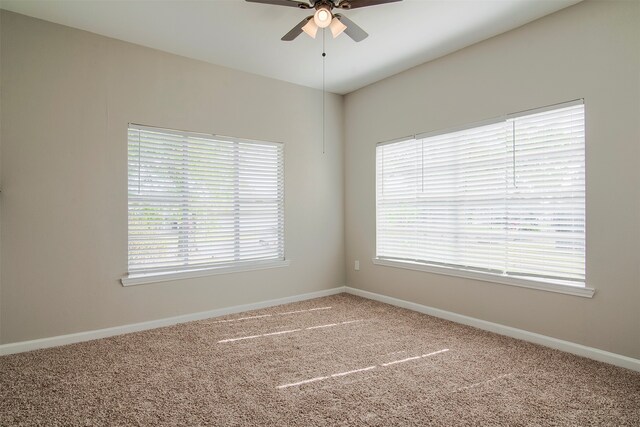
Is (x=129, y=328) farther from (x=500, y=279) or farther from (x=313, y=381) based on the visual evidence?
(x=500, y=279)

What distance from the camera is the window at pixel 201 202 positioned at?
3613 millimetres

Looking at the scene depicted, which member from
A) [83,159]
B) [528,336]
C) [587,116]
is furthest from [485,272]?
[83,159]

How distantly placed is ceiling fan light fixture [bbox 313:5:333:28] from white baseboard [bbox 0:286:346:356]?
3101 millimetres

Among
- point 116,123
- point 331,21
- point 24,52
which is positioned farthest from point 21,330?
point 331,21

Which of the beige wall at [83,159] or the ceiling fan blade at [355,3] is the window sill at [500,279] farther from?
the ceiling fan blade at [355,3]

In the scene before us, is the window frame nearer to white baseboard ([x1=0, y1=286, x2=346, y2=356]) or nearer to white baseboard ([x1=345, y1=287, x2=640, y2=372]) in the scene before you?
white baseboard ([x1=345, y1=287, x2=640, y2=372])

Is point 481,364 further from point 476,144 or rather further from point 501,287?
point 476,144

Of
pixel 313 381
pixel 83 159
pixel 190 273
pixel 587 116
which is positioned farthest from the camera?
pixel 190 273

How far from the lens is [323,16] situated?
8.36 ft

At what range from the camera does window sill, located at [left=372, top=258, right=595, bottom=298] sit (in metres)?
2.89

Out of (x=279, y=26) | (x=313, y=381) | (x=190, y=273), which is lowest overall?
(x=313, y=381)

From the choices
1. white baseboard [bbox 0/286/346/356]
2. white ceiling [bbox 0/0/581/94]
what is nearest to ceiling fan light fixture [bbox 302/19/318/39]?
Result: white ceiling [bbox 0/0/581/94]

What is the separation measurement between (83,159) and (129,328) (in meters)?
1.66

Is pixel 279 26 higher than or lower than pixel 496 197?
higher
